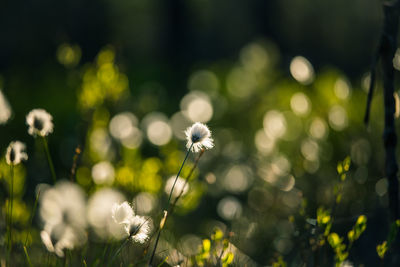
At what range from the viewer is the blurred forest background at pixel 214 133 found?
2943 millimetres

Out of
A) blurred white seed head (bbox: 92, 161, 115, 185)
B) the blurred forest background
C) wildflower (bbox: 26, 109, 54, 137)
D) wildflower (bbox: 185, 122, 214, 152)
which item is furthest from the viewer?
the blurred forest background

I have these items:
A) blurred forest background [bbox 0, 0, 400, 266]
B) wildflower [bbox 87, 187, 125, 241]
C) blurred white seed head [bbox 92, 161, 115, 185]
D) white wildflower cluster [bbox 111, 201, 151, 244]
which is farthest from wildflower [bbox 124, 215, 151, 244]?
blurred white seed head [bbox 92, 161, 115, 185]

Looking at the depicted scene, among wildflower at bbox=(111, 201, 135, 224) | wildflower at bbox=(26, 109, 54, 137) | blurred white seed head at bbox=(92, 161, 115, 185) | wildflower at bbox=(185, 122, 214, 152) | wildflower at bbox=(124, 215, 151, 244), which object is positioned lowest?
wildflower at bbox=(124, 215, 151, 244)

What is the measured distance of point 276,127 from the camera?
14.8 ft

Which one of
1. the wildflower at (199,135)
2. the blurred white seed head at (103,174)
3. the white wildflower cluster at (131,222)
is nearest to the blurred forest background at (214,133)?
the blurred white seed head at (103,174)

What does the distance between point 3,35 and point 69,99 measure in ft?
22.8

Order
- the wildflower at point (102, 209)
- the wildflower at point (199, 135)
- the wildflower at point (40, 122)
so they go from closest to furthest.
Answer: the wildflower at point (199, 135)
the wildflower at point (40, 122)
the wildflower at point (102, 209)

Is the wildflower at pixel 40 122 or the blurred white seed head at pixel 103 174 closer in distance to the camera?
the wildflower at pixel 40 122

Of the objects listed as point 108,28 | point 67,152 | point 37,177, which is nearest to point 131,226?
point 37,177

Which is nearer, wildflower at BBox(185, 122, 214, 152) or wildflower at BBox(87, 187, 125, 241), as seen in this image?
wildflower at BBox(185, 122, 214, 152)

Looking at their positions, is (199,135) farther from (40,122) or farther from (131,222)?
(40,122)

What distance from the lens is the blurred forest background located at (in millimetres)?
2943

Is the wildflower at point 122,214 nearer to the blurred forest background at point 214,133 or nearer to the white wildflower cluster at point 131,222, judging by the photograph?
the white wildflower cluster at point 131,222

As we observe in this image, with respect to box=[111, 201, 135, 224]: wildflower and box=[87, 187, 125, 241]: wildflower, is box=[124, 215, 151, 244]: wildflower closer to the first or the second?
box=[111, 201, 135, 224]: wildflower
